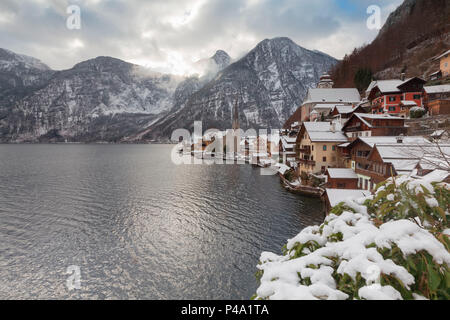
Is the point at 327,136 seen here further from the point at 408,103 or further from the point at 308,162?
the point at 408,103

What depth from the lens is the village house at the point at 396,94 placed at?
161 ft

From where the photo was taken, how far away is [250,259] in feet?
63.2

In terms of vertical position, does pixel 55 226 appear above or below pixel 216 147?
below

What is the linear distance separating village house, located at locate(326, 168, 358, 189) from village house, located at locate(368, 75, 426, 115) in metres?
30.2

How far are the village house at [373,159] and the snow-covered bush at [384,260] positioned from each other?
24.8 meters

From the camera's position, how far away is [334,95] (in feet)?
283

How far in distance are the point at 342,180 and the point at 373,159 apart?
6270mm

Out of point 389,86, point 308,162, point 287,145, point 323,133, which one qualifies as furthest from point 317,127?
point 389,86

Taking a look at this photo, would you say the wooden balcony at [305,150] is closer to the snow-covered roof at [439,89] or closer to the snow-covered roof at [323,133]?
the snow-covered roof at [323,133]

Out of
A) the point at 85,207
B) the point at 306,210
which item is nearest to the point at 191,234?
the point at 306,210

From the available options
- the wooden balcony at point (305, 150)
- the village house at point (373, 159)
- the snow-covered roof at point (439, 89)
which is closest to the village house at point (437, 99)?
the snow-covered roof at point (439, 89)
